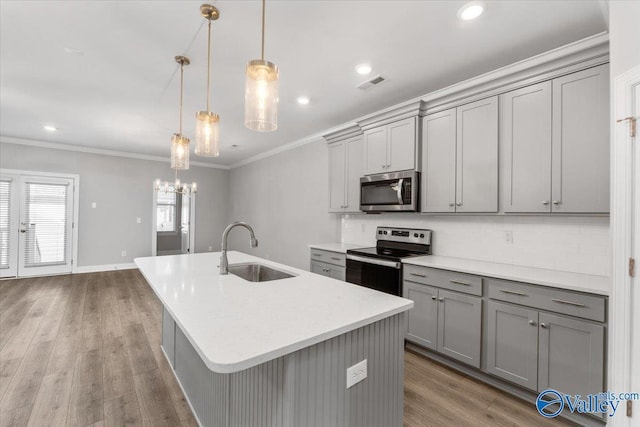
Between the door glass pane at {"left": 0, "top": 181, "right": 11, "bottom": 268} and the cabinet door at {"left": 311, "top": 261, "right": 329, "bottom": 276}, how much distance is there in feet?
19.0

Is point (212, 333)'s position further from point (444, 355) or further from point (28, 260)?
point (28, 260)

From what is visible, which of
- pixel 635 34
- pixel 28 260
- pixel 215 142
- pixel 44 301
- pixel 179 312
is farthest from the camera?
pixel 28 260

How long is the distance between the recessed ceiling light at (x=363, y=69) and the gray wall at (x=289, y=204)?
1.99m

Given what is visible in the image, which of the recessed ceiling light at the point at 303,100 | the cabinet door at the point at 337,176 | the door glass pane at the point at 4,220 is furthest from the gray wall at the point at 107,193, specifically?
the recessed ceiling light at the point at 303,100

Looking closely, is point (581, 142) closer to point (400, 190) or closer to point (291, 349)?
point (400, 190)

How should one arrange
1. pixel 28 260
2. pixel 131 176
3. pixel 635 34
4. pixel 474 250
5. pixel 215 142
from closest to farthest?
pixel 635 34 → pixel 215 142 → pixel 474 250 → pixel 28 260 → pixel 131 176

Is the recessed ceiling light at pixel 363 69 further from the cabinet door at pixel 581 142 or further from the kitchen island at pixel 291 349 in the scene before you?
the kitchen island at pixel 291 349

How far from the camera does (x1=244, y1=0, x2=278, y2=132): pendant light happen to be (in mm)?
1370

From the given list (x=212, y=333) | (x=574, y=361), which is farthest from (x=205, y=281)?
(x=574, y=361)

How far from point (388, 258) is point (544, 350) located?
134cm

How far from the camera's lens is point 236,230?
743 cm

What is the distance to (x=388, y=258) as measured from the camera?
287 centimetres

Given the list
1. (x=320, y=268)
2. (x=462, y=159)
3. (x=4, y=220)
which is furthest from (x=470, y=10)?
(x=4, y=220)

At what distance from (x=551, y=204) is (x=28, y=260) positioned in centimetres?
808
